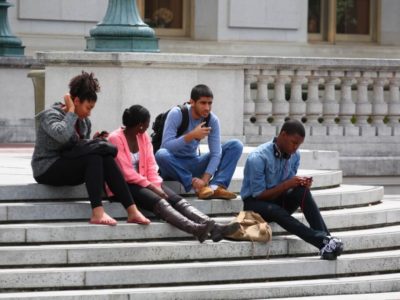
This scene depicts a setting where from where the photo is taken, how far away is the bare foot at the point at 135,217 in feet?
45.9

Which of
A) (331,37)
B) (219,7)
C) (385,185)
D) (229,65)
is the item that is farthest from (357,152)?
(331,37)

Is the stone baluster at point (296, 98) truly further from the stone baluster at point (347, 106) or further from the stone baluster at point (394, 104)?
the stone baluster at point (394, 104)

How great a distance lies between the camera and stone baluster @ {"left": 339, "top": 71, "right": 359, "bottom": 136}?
19969 millimetres

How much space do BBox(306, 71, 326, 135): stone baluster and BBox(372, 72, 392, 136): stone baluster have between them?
2.66ft

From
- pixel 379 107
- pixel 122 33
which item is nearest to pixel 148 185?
pixel 122 33

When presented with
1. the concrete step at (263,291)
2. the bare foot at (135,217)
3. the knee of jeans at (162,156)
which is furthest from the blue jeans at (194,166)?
the concrete step at (263,291)

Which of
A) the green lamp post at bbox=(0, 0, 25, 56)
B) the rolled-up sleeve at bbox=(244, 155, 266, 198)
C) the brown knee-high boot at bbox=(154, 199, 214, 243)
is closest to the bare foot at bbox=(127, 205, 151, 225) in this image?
the brown knee-high boot at bbox=(154, 199, 214, 243)

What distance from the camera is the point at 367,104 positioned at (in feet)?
66.3

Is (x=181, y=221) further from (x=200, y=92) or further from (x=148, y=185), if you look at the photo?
(x=200, y=92)

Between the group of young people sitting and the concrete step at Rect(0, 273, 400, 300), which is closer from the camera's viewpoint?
the concrete step at Rect(0, 273, 400, 300)

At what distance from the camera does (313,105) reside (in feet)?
64.5

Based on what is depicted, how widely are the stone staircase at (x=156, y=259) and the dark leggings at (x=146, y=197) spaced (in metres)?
0.16

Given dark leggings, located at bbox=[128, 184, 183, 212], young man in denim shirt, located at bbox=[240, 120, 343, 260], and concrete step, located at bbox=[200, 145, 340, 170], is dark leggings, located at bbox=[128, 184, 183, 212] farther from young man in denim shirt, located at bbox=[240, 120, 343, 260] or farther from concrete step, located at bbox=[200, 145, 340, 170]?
concrete step, located at bbox=[200, 145, 340, 170]

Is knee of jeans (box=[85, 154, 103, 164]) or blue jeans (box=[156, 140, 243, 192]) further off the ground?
knee of jeans (box=[85, 154, 103, 164])
